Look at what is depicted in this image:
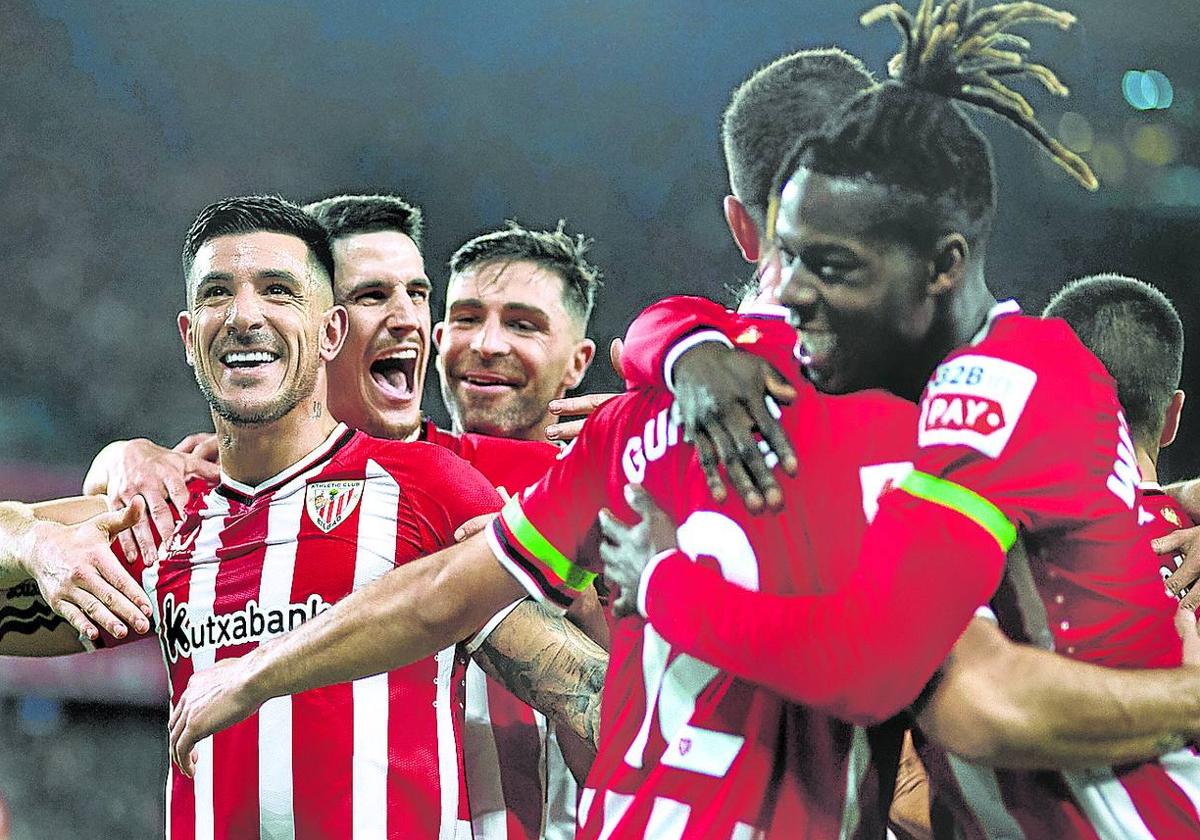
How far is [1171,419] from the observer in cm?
251

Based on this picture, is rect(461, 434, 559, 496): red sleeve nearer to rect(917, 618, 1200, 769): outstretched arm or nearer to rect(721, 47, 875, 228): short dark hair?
rect(721, 47, 875, 228): short dark hair

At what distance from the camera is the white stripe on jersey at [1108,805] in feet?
5.64

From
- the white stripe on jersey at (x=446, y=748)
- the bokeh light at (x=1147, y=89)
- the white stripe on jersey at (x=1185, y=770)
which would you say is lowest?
the white stripe on jersey at (x=446, y=748)

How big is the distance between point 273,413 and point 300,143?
98 cm

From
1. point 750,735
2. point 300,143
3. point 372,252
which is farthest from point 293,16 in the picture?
point 750,735

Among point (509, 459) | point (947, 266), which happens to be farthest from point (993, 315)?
point (509, 459)

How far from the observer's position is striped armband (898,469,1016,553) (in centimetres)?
157

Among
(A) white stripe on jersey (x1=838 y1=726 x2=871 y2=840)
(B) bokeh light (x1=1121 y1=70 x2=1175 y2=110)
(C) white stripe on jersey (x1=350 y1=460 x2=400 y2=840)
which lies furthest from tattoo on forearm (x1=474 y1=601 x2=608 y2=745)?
(B) bokeh light (x1=1121 y1=70 x2=1175 y2=110)

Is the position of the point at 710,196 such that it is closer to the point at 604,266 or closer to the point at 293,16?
the point at 604,266

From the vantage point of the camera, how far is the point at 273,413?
2.46 metres

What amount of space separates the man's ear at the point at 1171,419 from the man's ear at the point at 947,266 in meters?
0.87

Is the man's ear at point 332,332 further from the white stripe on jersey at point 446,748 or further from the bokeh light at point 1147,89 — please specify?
the bokeh light at point 1147,89

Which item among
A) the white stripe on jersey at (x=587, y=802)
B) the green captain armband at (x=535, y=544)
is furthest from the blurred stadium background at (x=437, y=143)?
the white stripe on jersey at (x=587, y=802)

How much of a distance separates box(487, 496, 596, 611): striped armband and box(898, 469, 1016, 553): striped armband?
572 mm
